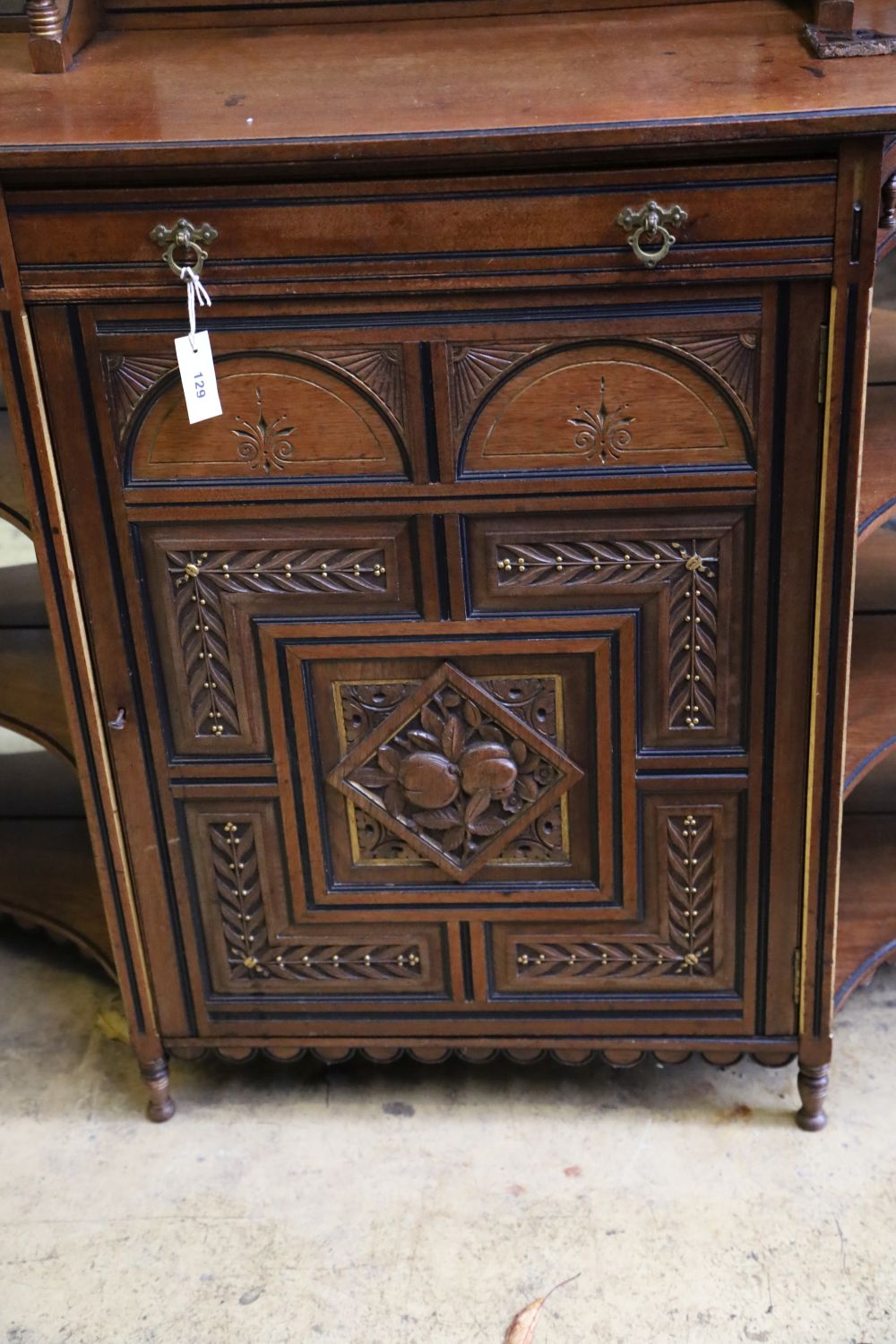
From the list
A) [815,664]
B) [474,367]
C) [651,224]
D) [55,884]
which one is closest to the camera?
[651,224]

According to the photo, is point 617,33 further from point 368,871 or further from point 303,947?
point 303,947

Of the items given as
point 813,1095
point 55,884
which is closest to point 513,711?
point 813,1095

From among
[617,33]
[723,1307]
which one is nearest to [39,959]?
[723,1307]

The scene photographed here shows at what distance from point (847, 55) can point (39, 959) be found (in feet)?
5.79

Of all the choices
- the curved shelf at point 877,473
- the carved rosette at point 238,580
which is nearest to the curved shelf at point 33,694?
the carved rosette at point 238,580

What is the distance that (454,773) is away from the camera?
175 centimetres

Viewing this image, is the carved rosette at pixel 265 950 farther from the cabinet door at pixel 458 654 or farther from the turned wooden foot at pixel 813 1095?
the turned wooden foot at pixel 813 1095

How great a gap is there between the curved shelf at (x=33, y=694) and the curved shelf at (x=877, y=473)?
1.08 m

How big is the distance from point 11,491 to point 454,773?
0.67m

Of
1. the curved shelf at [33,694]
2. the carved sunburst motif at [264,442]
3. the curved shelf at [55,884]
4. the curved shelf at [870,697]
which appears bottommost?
the curved shelf at [55,884]

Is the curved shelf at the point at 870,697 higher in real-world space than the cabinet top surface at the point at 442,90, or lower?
lower

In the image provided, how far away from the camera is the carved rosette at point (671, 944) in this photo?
177 cm

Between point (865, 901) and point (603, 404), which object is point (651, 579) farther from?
point (865, 901)

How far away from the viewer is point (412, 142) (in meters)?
1.41
